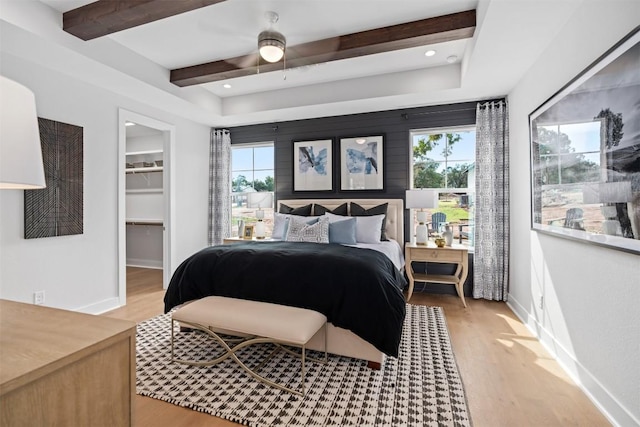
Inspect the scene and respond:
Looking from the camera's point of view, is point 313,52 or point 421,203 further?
point 421,203

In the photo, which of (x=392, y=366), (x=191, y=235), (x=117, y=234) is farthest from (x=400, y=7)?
(x=191, y=235)

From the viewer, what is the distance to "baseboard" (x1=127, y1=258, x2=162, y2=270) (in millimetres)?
6087

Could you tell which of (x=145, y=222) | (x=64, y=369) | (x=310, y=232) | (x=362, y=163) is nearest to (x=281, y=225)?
(x=310, y=232)

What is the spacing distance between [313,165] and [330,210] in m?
0.81

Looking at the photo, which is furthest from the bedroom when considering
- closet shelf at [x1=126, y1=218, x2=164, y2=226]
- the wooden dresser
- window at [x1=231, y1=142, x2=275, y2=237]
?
the wooden dresser

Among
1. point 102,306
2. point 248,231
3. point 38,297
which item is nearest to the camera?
point 38,297

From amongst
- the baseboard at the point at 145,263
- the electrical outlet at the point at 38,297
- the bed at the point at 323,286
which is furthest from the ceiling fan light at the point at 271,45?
the baseboard at the point at 145,263

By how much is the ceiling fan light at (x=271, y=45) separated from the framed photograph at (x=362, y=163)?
1981mm

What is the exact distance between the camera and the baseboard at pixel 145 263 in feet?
20.0

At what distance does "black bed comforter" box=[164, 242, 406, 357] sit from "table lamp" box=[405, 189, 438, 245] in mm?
1296

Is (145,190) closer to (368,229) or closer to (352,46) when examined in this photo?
(368,229)

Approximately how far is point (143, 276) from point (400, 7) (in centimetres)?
539

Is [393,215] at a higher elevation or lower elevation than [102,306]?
higher

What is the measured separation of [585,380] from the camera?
79.8 inches
